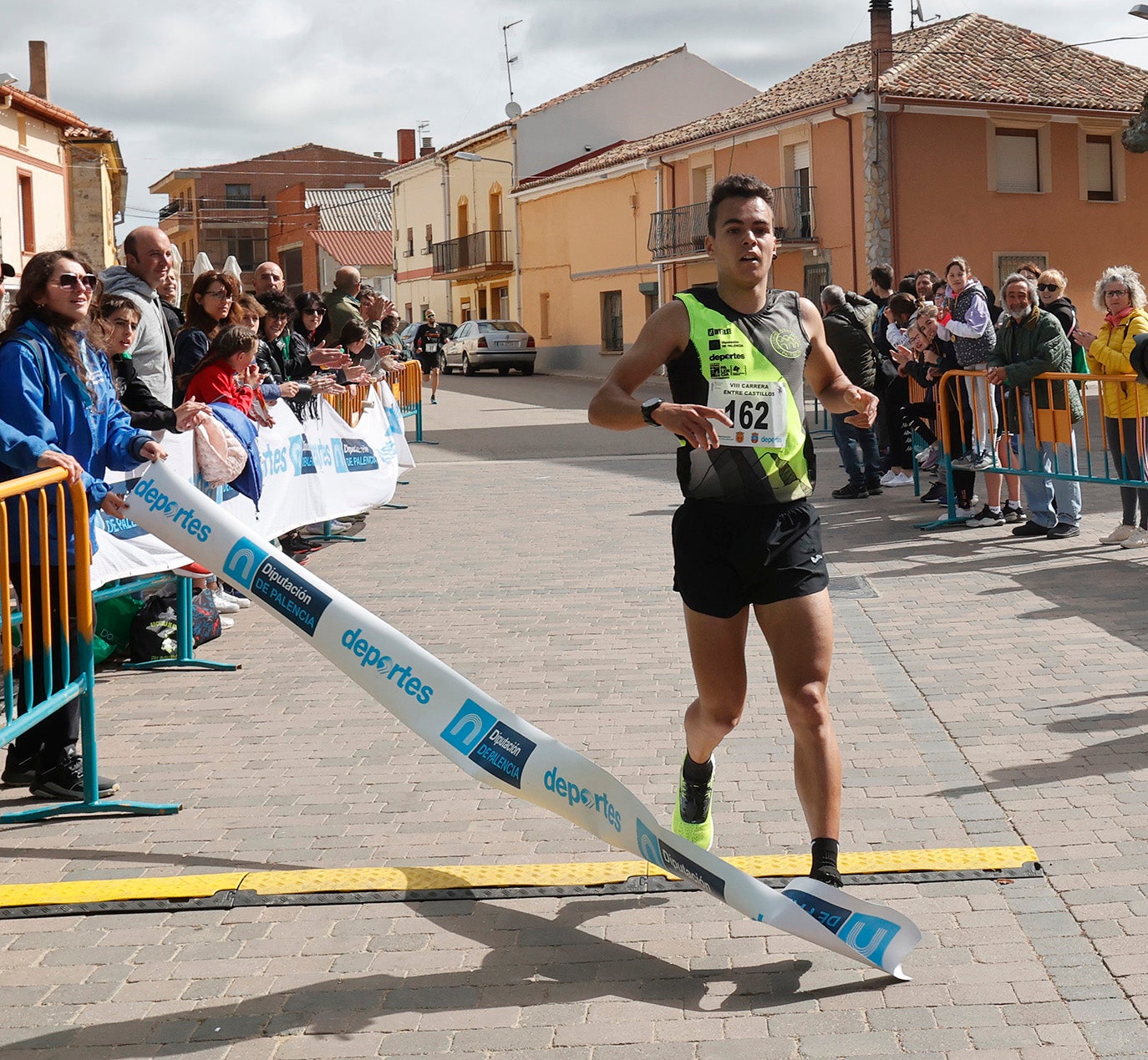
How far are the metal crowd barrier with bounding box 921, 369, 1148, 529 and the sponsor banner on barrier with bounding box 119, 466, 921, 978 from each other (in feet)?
23.3

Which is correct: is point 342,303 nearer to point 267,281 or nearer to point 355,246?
point 267,281

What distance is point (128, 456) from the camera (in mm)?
5625

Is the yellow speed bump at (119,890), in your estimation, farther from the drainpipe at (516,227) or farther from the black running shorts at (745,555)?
the drainpipe at (516,227)

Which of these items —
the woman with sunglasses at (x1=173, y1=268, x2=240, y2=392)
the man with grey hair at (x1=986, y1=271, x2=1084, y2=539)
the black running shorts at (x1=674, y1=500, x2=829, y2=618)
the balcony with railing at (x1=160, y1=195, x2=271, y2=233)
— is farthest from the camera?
the balcony with railing at (x1=160, y1=195, x2=271, y2=233)

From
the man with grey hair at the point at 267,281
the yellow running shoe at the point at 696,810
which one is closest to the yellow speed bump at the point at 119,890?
the yellow running shoe at the point at 696,810

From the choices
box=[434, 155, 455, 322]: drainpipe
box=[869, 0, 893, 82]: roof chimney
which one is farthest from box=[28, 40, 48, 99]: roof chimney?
box=[869, 0, 893, 82]: roof chimney

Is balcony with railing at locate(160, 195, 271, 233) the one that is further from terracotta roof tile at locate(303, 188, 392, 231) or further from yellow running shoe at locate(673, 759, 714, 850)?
yellow running shoe at locate(673, 759, 714, 850)

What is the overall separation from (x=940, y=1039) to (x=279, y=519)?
298 inches

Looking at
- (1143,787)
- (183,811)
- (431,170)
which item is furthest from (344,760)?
(431,170)

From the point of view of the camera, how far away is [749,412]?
4.05 metres

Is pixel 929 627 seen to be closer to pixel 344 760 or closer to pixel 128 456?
pixel 344 760

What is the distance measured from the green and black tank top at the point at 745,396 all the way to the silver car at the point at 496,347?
42011 mm

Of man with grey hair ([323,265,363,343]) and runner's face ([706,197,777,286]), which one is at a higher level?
man with grey hair ([323,265,363,343])

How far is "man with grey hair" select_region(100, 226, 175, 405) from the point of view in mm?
7863
